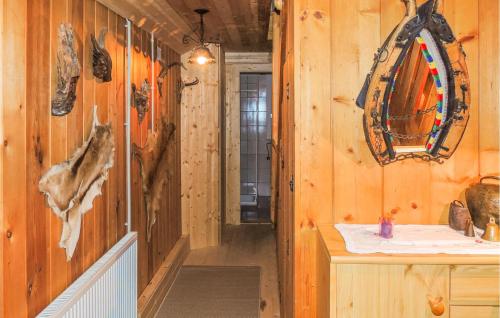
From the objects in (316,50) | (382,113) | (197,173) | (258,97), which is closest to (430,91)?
(382,113)

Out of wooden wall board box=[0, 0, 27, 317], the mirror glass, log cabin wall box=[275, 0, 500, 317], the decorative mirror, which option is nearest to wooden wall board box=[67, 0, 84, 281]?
wooden wall board box=[0, 0, 27, 317]

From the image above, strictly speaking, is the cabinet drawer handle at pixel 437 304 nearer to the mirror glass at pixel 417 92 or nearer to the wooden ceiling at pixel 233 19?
the mirror glass at pixel 417 92

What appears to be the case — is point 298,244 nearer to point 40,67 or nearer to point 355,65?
point 355,65

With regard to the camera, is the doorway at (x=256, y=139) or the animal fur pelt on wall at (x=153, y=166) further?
the doorway at (x=256, y=139)

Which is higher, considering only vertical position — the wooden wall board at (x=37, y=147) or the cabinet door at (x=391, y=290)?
the wooden wall board at (x=37, y=147)

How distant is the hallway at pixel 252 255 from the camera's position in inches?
140

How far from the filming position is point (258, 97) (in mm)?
6637

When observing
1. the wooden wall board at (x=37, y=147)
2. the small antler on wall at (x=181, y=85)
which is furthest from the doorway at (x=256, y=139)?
the wooden wall board at (x=37, y=147)

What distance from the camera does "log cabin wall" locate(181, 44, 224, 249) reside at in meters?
4.86

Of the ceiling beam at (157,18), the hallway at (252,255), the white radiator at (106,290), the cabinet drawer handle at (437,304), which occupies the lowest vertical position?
the hallway at (252,255)

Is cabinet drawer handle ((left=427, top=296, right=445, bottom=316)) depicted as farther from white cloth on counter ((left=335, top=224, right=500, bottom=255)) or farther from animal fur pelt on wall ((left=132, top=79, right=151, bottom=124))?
animal fur pelt on wall ((left=132, top=79, right=151, bottom=124))

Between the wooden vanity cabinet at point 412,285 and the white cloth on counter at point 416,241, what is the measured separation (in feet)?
0.16

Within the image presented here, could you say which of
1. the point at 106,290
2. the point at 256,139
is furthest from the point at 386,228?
the point at 256,139

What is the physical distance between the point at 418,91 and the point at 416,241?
0.65m
